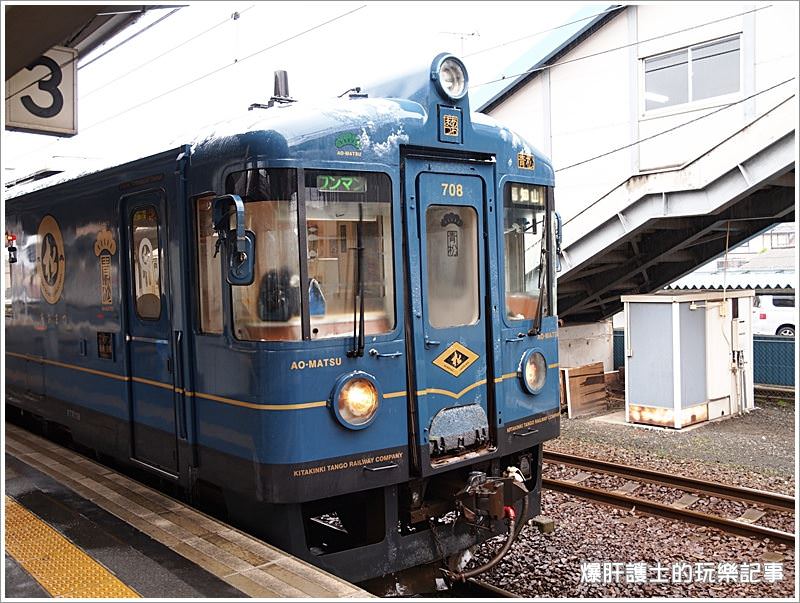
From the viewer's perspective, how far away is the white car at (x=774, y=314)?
2423cm

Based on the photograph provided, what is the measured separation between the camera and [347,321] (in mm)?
4879

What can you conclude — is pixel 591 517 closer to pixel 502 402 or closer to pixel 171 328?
pixel 502 402

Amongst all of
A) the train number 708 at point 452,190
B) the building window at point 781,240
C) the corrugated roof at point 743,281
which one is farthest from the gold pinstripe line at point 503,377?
the building window at point 781,240

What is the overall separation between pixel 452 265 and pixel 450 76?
4.33ft

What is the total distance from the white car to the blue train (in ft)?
69.0

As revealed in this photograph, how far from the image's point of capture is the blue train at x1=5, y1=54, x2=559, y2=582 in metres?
4.68

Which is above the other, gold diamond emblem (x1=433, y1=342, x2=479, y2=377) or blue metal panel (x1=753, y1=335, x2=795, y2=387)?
gold diamond emblem (x1=433, y1=342, x2=479, y2=377)

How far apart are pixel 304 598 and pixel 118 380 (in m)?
3.03

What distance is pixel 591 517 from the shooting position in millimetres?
7438

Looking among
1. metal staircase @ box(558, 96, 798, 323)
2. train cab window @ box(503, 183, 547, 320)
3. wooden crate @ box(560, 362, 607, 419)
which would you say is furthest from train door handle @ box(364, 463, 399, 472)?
wooden crate @ box(560, 362, 607, 419)

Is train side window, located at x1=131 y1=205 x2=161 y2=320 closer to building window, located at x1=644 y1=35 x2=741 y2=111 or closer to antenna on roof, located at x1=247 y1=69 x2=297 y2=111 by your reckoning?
antenna on roof, located at x1=247 y1=69 x2=297 y2=111

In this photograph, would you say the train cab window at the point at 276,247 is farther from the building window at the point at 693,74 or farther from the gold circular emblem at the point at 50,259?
the building window at the point at 693,74

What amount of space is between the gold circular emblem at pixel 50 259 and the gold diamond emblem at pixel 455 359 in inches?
158

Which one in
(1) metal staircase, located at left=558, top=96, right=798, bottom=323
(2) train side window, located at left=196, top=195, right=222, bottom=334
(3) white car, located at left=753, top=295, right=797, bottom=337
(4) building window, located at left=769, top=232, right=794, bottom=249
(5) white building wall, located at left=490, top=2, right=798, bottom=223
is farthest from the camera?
(4) building window, located at left=769, top=232, right=794, bottom=249
